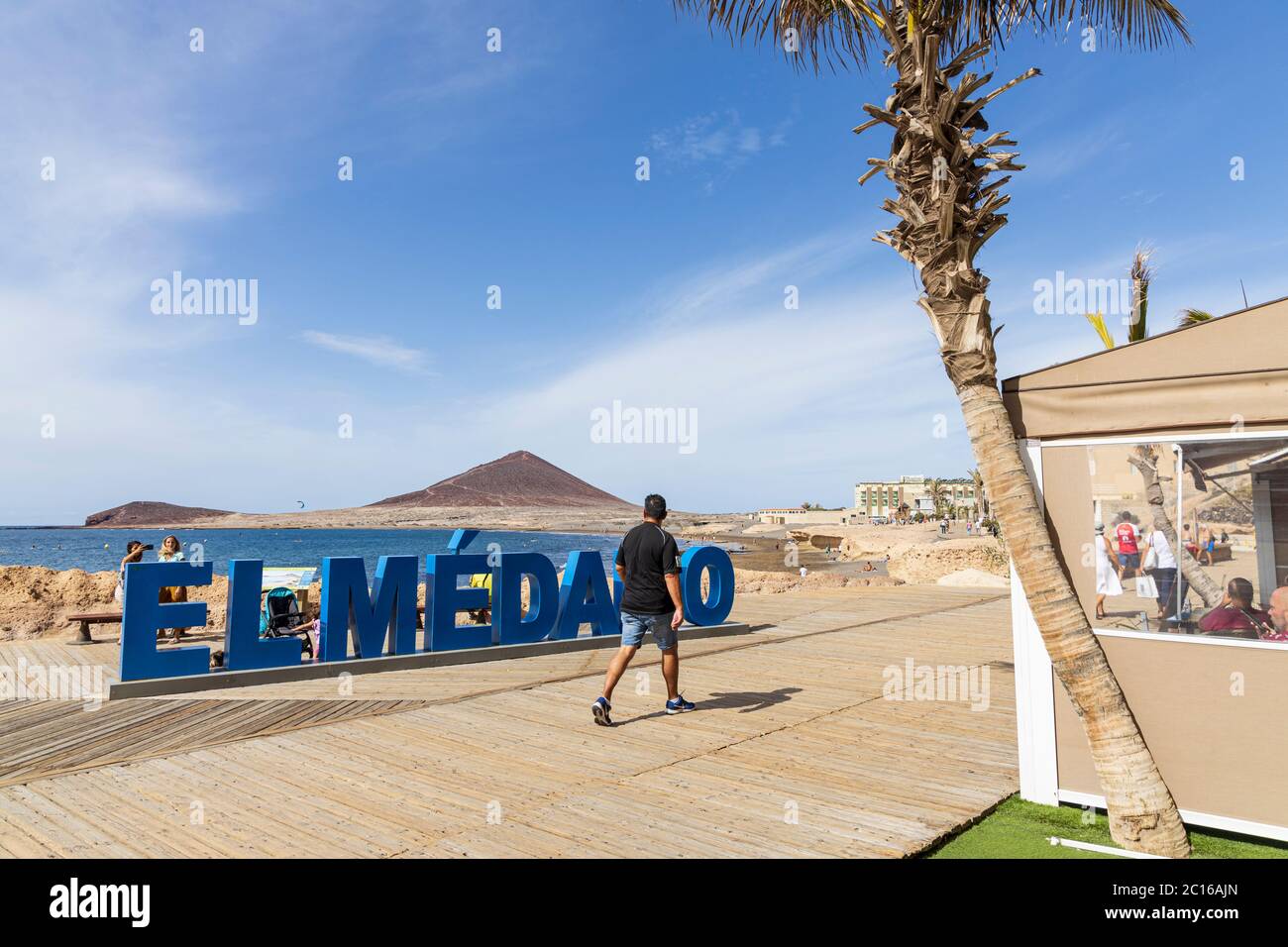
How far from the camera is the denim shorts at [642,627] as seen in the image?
23.5 feet

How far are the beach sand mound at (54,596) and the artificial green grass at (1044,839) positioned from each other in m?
15.5

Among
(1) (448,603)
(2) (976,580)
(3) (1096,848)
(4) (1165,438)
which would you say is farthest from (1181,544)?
(2) (976,580)

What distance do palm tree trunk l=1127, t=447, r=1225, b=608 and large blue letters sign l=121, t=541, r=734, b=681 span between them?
26.5 ft

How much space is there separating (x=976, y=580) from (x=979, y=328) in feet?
62.3

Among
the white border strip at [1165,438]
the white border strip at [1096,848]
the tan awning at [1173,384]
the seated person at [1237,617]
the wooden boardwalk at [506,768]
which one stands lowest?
the wooden boardwalk at [506,768]

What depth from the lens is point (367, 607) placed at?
10.1m

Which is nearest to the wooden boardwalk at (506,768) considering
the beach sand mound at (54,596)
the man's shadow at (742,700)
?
the man's shadow at (742,700)

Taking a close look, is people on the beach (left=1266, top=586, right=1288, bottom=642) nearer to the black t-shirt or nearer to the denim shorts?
the black t-shirt

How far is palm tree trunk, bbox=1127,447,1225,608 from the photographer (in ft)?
15.3

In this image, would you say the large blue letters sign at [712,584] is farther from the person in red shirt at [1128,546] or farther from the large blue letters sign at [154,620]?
the person in red shirt at [1128,546]

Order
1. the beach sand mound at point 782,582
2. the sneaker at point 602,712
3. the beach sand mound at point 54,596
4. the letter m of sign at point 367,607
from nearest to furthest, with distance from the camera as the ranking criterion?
A: the sneaker at point 602,712
the letter m of sign at point 367,607
the beach sand mound at point 54,596
the beach sand mound at point 782,582

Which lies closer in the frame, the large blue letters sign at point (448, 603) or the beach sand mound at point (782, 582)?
the large blue letters sign at point (448, 603)

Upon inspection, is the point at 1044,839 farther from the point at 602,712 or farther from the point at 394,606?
the point at 394,606
